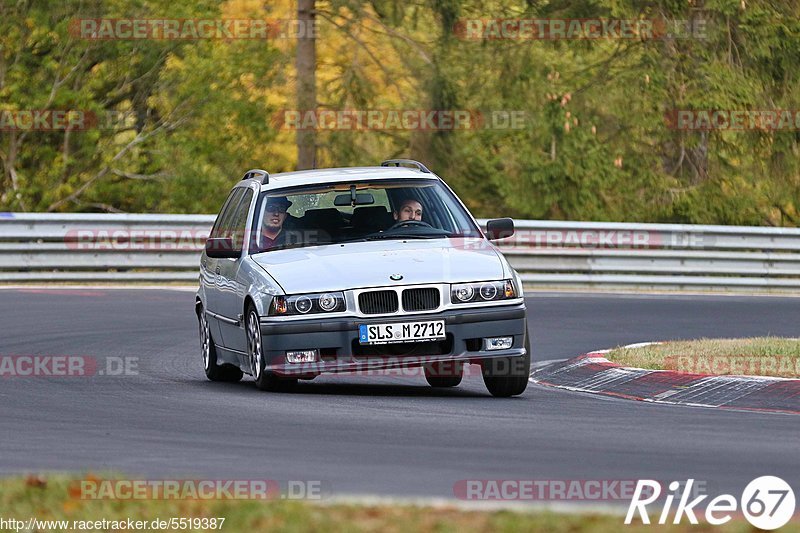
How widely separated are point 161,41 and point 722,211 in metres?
12.0

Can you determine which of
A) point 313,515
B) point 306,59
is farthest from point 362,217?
point 306,59

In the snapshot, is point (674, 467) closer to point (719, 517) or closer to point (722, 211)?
point (719, 517)

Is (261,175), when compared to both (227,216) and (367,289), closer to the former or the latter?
(227,216)

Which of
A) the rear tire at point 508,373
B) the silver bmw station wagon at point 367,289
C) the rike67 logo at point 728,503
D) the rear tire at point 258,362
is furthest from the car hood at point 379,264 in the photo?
the rike67 logo at point 728,503

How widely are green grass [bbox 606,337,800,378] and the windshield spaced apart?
1933 mm

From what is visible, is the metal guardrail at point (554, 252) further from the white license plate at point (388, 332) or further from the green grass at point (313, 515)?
the green grass at point (313, 515)

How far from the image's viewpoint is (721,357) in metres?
13.6

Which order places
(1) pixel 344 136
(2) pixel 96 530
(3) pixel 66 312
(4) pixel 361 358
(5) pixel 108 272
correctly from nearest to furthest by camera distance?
(2) pixel 96 530 → (4) pixel 361 358 → (3) pixel 66 312 → (5) pixel 108 272 → (1) pixel 344 136

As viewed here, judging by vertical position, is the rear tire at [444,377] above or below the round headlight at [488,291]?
below

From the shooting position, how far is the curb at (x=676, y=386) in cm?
1141

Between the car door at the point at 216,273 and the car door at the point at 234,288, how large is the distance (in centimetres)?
9

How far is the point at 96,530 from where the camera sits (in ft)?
21.2

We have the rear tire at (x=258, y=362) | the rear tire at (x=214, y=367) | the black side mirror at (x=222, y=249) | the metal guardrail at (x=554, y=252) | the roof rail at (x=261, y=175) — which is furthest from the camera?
the metal guardrail at (x=554, y=252)

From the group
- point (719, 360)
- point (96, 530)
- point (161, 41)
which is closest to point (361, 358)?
point (719, 360)
